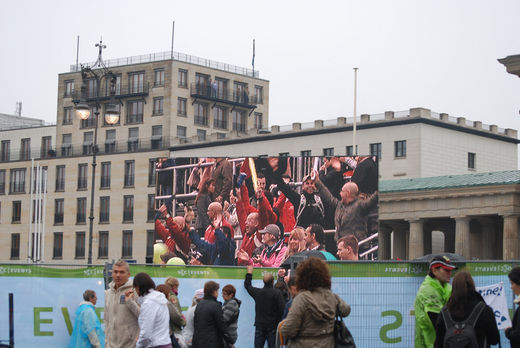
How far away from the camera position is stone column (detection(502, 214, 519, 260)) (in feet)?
212

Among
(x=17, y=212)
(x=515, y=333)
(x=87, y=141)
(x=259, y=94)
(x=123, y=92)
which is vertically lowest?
(x=515, y=333)

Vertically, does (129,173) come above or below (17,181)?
above

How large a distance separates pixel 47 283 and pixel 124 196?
7898 cm

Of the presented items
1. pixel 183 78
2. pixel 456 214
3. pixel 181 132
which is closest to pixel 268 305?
pixel 456 214

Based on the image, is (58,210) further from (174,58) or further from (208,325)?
(208,325)

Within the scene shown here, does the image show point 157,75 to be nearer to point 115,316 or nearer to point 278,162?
point 278,162

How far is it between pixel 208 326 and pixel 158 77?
88917mm

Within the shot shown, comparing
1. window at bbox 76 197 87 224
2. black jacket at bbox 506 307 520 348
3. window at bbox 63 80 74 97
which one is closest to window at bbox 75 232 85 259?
window at bbox 76 197 87 224

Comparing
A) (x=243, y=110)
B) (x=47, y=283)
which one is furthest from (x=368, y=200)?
(x=243, y=110)

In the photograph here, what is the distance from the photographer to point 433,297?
12.0 m

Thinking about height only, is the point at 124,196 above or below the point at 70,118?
below

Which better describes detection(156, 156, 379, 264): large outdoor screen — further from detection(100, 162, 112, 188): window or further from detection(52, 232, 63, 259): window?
detection(52, 232, 63, 259): window

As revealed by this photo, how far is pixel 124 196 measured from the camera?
316ft

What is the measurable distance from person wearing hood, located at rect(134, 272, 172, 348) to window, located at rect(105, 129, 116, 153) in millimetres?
90448
